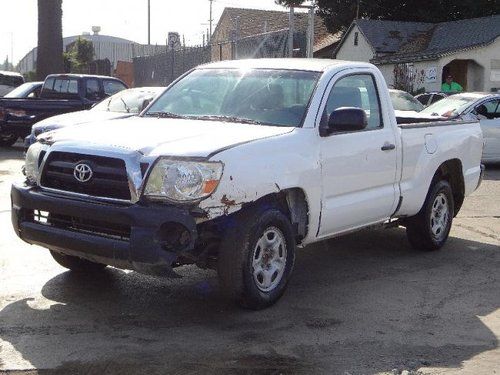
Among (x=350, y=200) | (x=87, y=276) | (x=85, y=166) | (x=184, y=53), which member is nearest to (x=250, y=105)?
(x=350, y=200)

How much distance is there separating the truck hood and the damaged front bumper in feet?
1.33

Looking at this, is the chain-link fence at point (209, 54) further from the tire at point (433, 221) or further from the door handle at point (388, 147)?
the door handle at point (388, 147)

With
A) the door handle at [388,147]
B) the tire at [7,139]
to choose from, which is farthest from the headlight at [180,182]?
the tire at [7,139]

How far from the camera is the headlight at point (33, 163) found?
18.8ft

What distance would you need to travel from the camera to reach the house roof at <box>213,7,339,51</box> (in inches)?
1960

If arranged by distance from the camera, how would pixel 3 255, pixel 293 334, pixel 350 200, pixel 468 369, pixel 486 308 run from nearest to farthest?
1. pixel 468 369
2. pixel 293 334
3. pixel 486 308
4. pixel 350 200
5. pixel 3 255

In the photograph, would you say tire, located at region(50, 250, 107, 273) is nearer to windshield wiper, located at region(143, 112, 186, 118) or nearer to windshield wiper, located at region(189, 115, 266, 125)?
windshield wiper, located at region(143, 112, 186, 118)

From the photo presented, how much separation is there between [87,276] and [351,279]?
7.51ft

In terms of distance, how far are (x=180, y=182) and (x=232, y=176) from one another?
357mm

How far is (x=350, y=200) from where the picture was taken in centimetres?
639

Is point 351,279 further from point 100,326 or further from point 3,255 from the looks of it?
point 3,255

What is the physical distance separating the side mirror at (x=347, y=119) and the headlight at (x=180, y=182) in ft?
4.40

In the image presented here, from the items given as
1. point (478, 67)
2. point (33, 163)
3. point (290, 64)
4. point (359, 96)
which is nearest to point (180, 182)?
point (33, 163)

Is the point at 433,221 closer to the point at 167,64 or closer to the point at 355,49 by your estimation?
the point at 167,64
